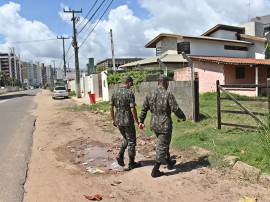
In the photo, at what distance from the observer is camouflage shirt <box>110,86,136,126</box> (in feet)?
20.1

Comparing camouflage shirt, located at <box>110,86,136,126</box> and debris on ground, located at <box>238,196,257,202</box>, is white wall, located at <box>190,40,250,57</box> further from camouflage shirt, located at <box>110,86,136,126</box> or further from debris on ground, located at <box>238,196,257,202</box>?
debris on ground, located at <box>238,196,257,202</box>

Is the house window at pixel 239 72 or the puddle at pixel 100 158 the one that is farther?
the house window at pixel 239 72

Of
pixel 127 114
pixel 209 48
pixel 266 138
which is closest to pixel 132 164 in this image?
pixel 127 114

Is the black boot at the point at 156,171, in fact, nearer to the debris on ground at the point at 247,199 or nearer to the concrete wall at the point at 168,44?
the debris on ground at the point at 247,199

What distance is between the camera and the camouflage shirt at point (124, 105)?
6.14 metres

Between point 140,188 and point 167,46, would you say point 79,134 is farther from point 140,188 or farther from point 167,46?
point 167,46

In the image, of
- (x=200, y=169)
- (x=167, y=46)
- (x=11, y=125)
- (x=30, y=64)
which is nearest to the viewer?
(x=200, y=169)

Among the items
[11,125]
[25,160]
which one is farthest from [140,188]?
[11,125]

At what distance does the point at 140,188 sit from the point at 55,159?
9.63 feet

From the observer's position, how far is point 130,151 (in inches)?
242

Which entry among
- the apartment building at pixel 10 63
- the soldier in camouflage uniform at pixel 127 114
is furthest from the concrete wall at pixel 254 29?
the apartment building at pixel 10 63

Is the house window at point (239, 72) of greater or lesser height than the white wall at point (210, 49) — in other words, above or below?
below

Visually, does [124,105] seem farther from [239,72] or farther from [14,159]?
[239,72]

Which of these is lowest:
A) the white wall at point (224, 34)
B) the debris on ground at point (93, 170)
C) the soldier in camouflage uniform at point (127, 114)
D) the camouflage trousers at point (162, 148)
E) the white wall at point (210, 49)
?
the debris on ground at point (93, 170)
